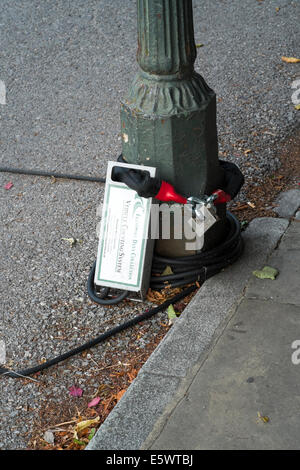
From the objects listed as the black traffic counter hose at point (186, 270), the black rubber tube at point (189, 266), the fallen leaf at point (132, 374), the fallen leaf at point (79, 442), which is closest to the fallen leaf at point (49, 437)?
the fallen leaf at point (79, 442)

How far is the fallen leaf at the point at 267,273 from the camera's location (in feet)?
10.6

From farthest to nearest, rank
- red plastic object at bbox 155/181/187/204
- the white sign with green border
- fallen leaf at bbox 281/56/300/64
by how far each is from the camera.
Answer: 1. fallen leaf at bbox 281/56/300/64
2. the white sign with green border
3. red plastic object at bbox 155/181/187/204

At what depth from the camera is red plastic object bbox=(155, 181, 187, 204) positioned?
9.95 ft

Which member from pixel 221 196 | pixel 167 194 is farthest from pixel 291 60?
pixel 167 194

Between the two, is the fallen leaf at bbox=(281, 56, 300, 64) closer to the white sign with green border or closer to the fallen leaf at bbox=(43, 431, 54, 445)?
the white sign with green border

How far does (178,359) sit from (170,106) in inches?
46.4

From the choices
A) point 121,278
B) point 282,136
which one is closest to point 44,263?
point 121,278

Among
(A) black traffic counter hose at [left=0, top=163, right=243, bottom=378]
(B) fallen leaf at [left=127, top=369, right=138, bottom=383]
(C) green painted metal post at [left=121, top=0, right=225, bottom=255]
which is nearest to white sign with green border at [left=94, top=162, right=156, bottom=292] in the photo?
(A) black traffic counter hose at [left=0, top=163, right=243, bottom=378]

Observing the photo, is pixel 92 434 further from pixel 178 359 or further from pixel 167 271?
pixel 167 271

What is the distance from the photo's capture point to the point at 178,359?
2.80 meters

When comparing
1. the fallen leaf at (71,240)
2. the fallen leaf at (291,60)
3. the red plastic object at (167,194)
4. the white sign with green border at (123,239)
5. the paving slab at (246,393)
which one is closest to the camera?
the paving slab at (246,393)

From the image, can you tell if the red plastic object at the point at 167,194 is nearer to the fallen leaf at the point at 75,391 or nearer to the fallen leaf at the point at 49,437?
the fallen leaf at the point at 75,391

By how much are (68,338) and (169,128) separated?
116 cm

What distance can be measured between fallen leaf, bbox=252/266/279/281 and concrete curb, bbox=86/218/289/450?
49 millimetres
